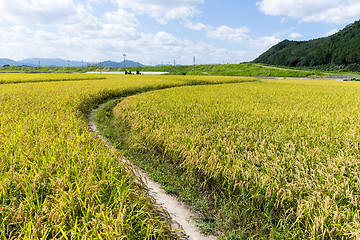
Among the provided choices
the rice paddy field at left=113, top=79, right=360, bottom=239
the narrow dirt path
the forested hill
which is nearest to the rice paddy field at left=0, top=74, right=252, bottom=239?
the narrow dirt path

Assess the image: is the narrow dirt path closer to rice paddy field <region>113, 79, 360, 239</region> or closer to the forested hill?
rice paddy field <region>113, 79, 360, 239</region>

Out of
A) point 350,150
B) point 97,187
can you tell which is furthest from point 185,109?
point 97,187

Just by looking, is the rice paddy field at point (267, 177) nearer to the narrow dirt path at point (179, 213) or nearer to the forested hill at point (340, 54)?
the narrow dirt path at point (179, 213)

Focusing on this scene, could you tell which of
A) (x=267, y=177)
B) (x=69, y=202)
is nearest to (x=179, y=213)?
(x=267, y=177)

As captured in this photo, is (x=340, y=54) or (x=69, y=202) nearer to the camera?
(x=69, y=202)

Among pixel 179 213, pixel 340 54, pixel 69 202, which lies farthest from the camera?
pixel 340 54

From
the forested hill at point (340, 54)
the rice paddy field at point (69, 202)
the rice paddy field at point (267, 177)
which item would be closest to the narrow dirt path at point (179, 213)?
the rice paddy field at point (267, 177)

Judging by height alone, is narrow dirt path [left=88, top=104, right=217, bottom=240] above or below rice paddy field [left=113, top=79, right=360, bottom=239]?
below

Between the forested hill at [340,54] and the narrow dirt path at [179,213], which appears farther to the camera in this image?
the forested hill at [340,54]

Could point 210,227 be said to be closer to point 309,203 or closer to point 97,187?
point 309,203

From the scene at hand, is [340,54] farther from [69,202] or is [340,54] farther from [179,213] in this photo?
[69,202]

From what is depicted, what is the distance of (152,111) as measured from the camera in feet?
30.1

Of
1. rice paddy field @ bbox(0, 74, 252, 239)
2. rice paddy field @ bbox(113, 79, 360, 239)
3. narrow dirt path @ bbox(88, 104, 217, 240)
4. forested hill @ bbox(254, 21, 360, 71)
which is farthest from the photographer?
forested hill @ bbox(254, 21, 360, 71)

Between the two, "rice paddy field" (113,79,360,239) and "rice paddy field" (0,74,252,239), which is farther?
"rice paddy field" (113,79,360,239)
